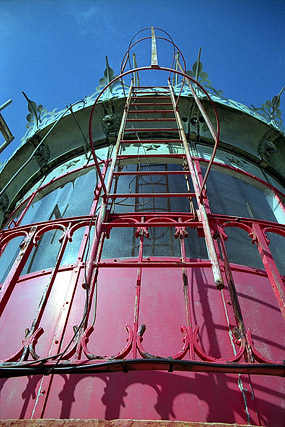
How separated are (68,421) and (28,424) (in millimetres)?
207

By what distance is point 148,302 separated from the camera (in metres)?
3.45

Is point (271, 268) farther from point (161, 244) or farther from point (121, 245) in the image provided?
point (121, 245)

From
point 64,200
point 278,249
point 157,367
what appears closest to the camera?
point 157,367

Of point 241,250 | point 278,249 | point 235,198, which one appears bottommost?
point 241,250

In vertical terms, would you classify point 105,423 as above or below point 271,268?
below

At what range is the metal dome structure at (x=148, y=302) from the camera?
2271 millimetres

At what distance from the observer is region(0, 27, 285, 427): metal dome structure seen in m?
2.27

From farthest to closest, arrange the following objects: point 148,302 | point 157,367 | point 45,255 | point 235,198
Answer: point 235,198 < point 45,255 < point 148,302 < point 157,367

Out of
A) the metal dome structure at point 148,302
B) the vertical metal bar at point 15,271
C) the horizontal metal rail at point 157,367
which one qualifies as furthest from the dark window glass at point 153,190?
the horizontal metal rail at point 157,367

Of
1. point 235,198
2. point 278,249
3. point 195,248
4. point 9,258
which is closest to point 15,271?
point 195,248

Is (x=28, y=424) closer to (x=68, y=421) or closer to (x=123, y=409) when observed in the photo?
(x=68, y=421)

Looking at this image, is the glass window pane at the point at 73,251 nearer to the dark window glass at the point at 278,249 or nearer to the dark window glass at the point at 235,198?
the dark window glass at the point at 235,198

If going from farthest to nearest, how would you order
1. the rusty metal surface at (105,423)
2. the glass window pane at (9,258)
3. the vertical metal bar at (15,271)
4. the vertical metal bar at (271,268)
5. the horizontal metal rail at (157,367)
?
the glass window pane at (9,258), the vertical metal bar at (15,271), the vertical metal bar at (271,268), the horizontal metal rail at (157,367), the rusty metal surface at (105,423)

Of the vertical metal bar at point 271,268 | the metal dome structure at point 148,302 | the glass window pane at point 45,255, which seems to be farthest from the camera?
the glass window pane at point 45,255
